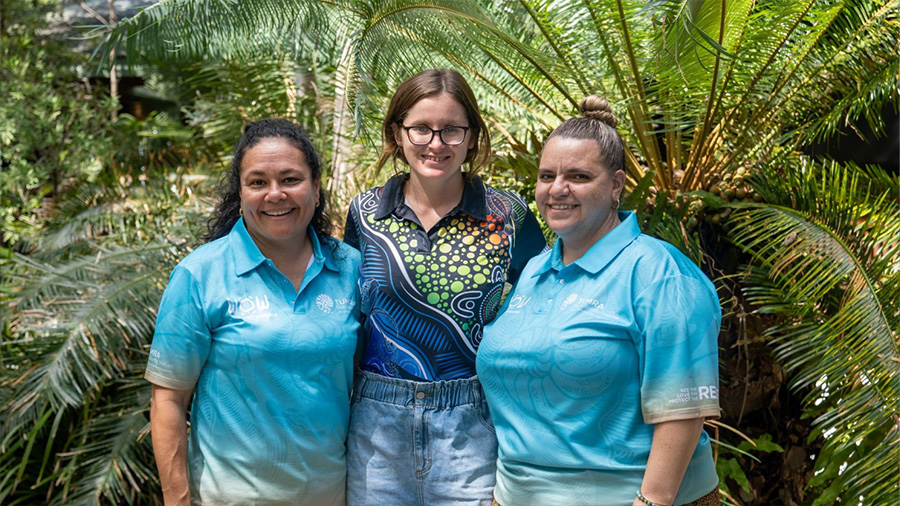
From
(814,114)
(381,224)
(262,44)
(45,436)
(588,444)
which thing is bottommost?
(45,436)

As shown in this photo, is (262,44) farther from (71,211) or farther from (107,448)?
(107,448)

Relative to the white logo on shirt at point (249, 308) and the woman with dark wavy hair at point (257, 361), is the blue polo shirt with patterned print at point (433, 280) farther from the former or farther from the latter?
the white logo on shirt at point (249, 308)

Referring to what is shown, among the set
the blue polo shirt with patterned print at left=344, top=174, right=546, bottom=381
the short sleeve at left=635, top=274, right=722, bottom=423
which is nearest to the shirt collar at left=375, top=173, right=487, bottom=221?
the blue polo shirt with patterned print at left=344, top=174, right=546, bottom=381

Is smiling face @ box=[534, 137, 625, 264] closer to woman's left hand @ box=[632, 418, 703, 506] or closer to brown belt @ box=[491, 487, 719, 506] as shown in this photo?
woman's left hand @ box=[632, 418, 703, 506]

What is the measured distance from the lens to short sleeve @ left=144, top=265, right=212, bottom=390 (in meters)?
2.47

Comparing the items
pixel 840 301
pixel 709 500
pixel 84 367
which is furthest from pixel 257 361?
pixel 840 301

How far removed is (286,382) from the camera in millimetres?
2516

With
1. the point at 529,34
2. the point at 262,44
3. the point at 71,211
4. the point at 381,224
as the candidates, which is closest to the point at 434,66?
the point at 529,34

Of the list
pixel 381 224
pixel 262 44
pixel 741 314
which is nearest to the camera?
pixel 381 224

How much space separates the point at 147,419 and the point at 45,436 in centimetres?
72

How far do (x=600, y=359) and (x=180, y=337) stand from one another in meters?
1.21

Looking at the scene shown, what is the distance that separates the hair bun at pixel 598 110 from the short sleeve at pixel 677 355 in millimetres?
544

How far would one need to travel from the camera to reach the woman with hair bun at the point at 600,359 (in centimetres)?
214

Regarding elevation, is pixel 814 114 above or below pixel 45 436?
above
